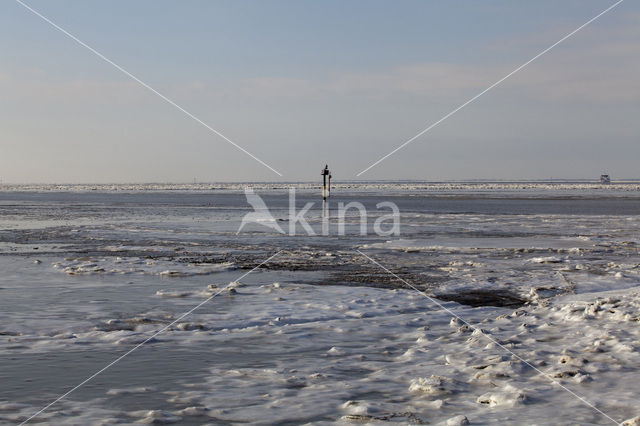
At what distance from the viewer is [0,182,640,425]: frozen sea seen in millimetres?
7016

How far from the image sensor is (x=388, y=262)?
774 inches

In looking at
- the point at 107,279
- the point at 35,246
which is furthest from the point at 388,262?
the point at 35,246

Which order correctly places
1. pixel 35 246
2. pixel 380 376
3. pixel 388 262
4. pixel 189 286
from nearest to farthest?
1. pixel 380 376
2. pixel 189 286
3. pixel 388 262
4. pixel 35 246

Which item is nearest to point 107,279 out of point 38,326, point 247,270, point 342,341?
point 247,270

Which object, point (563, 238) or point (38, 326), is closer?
point (38, 326)

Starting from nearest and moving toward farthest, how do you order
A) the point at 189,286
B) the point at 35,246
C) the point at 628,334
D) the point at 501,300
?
the point at 628,334 → the point at 501,300 → the point at 189,286 → the point at 35,246

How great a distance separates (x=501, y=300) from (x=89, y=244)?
54.3 feet

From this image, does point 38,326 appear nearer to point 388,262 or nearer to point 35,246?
point 388,262

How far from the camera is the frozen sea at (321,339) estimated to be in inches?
276

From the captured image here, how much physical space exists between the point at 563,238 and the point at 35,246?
20617 mm

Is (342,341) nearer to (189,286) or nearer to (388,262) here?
(189,286)

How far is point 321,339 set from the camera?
33.1ft

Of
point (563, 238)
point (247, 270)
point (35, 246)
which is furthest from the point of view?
point (563, 238)

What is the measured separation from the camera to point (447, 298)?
1346cm
